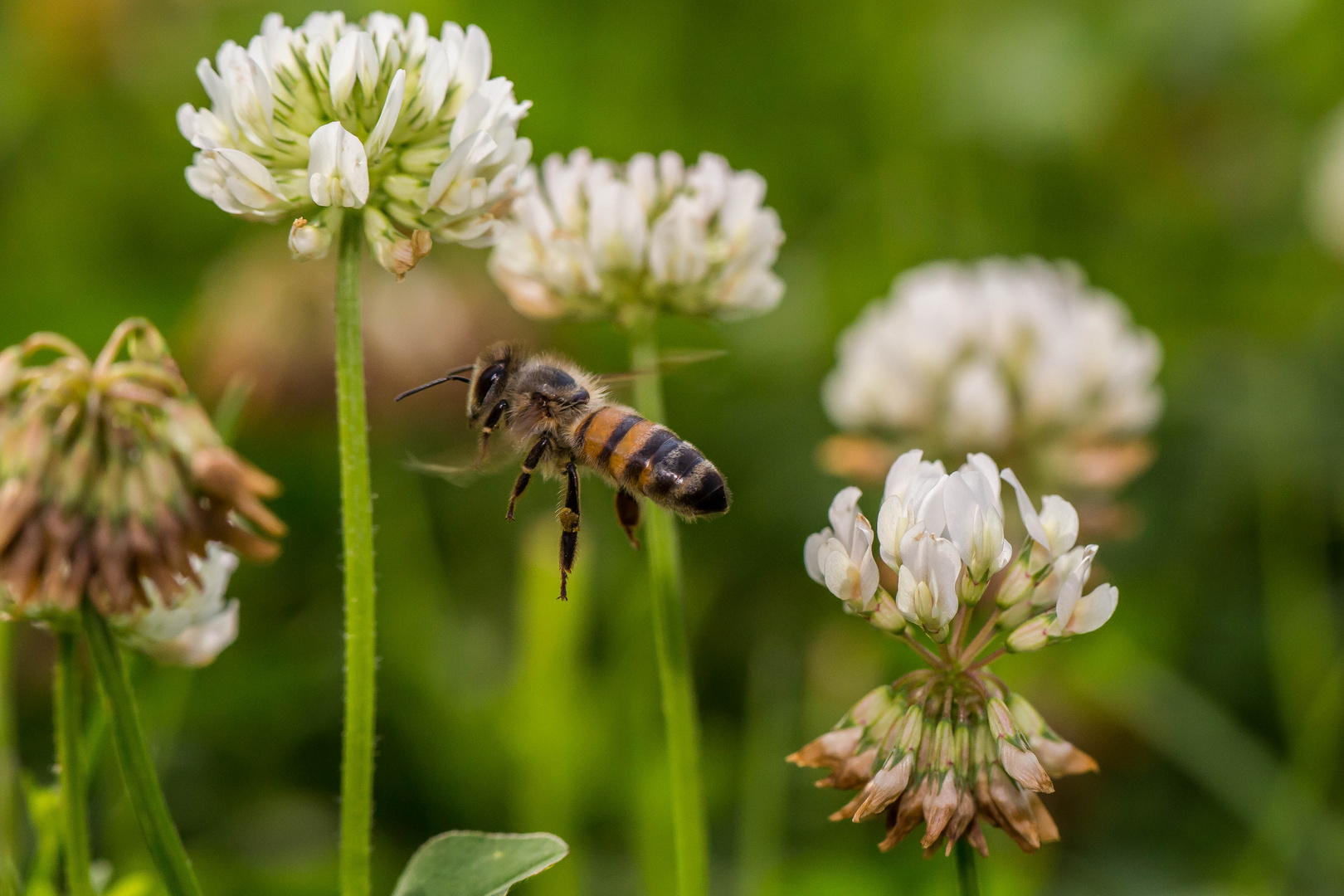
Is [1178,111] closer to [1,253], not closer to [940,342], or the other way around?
[940,342]

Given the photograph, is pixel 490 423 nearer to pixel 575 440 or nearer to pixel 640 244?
pixel 575 440

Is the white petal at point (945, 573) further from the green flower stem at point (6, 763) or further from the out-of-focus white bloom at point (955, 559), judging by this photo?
the green flower stem at point (6, 763)

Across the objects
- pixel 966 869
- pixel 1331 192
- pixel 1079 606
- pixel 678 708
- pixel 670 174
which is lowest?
pixel 966 869

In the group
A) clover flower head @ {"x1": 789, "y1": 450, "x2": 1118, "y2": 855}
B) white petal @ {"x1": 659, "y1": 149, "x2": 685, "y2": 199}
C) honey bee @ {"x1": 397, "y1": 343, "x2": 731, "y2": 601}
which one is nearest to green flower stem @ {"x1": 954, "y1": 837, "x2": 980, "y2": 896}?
clover flower head @ {"x1": 789, "y1": 450, "x2": 1118, "y2": 855}

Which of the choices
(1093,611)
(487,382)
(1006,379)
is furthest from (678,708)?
(1006,379)

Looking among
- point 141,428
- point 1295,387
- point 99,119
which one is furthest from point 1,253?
point 1295,387

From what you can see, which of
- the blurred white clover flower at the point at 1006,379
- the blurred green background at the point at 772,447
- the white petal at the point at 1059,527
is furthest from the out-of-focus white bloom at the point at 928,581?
the blurred white clover flower at the point at 1006,379
